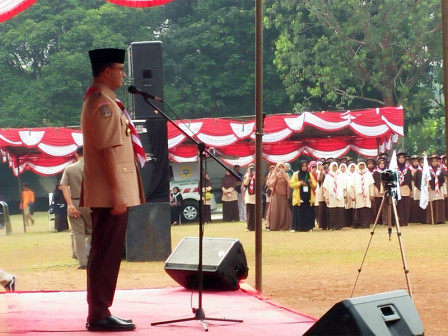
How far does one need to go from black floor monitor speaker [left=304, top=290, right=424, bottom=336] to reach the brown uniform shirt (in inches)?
70.8

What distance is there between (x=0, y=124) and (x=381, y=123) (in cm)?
1659

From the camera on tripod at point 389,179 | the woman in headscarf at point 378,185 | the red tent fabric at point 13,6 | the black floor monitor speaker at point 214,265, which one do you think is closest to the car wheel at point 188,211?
the woman in headscarf at point 378,185

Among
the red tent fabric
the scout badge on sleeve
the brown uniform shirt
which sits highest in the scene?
the red tent fabric

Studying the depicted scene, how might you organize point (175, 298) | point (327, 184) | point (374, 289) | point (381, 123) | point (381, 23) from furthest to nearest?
point (381, 23) < point (381, 123) < point (327, 184) < point (374, 289) < point (175, 298)

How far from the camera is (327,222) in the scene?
2395 cm

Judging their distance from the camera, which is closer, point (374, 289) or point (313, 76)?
point (374, 289)

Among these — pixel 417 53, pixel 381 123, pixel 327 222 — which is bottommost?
pixel 327 222

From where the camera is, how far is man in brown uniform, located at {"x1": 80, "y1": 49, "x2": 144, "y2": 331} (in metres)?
5.85

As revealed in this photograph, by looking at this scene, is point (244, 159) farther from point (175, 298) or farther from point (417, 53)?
point (175, 298)

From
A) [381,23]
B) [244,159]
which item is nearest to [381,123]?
[244,159]

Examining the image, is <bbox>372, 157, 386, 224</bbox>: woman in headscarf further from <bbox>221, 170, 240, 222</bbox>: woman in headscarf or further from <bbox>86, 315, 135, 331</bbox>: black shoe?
<bbox>86, 315, 135, 331</bbox>: black shoe

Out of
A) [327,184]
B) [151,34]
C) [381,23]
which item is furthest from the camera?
[151,34]

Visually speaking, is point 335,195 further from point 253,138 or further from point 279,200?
point 253,138

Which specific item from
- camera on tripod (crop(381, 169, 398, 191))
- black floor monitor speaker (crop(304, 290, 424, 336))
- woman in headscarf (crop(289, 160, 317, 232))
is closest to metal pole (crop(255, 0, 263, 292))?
camera on tripod (crop(381, 169, 398, 191))
